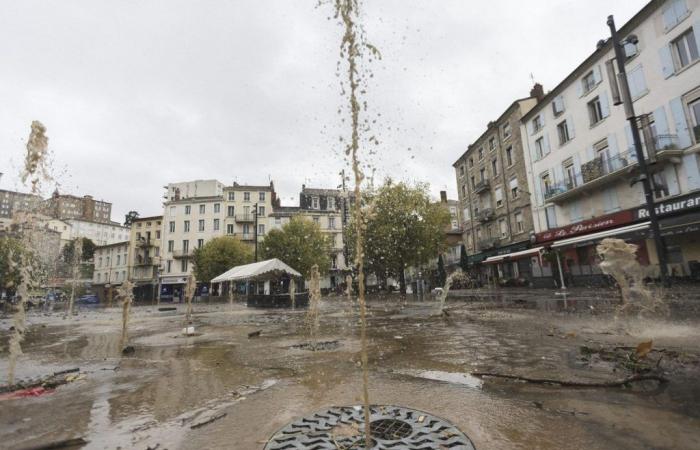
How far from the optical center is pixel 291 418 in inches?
121

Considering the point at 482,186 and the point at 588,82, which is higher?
the point at 588,82

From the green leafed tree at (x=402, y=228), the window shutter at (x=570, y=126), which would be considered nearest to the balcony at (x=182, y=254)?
the green leafed tree at (x=402, y=228)

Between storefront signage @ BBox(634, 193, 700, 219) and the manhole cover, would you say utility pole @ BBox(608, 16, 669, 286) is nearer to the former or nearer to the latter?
storefront signage @ BBox(634, 193, 700, 219)

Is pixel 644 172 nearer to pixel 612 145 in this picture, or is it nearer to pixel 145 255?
pixel 612 145

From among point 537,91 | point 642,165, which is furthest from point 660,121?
point 537,91

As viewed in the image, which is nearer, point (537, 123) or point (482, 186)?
point (537, 123)

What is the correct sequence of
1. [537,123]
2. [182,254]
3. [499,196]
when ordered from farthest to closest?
[182,254]
[499,196]
[537,123]

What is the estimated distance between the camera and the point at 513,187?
106ft

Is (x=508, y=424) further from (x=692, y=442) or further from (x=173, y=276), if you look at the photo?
(x=173, y=276)

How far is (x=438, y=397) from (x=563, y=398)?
3.73 ft

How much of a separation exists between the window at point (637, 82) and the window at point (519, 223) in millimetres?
12914

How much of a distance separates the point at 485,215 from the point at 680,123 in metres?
18.9

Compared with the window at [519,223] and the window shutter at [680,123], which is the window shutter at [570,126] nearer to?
the window shutter at [680,123]

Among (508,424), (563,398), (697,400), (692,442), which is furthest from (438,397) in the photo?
(697,400)
